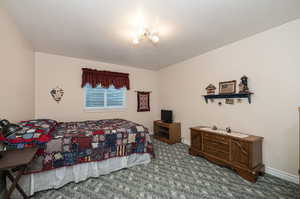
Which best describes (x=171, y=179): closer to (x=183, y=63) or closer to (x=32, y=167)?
(x=32, y=167)

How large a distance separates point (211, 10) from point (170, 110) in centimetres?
294

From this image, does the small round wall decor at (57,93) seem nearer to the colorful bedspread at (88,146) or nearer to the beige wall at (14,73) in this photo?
the beige wall at (14,73)

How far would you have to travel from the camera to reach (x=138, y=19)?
183cm

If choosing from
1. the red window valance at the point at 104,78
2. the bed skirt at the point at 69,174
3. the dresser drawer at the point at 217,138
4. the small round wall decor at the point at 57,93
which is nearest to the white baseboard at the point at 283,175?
the dresser drawer at the point at 217,138

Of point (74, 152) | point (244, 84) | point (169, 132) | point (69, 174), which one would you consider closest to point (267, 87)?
point (244, 84)

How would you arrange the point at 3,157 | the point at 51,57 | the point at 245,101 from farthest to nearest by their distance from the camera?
the point at 51,57, the point at 245,101, the point at 3,157

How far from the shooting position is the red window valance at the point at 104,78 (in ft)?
11.3

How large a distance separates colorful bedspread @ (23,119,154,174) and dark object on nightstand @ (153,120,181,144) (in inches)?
46.4

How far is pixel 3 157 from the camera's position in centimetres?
132

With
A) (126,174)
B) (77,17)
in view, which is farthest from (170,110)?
(77,17)

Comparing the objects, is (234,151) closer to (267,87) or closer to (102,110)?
(267,87)

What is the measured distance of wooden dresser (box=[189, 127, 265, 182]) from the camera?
1.93 meters

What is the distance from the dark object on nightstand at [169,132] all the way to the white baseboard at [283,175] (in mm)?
2016

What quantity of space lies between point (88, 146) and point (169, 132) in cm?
224
